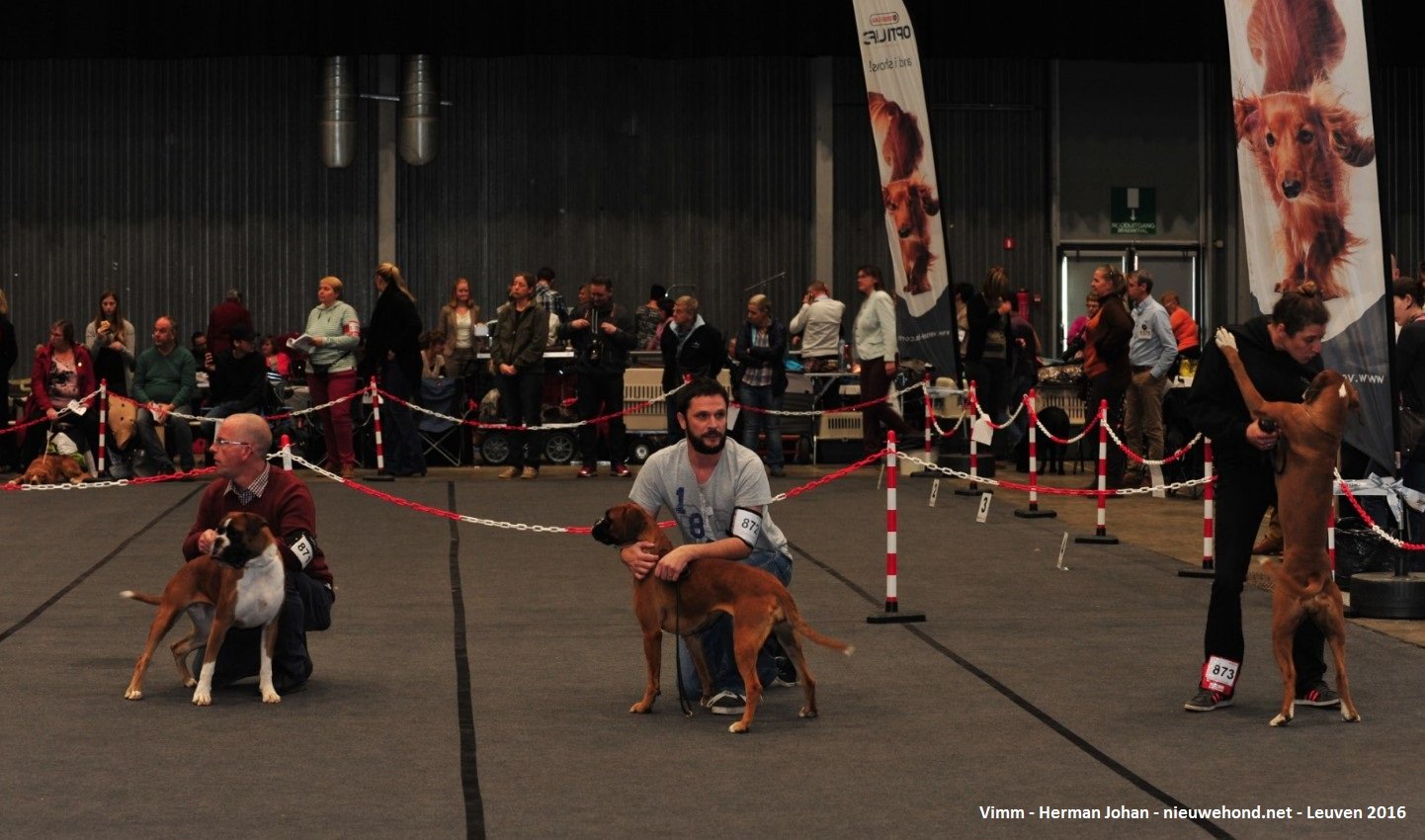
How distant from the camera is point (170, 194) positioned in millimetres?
26594

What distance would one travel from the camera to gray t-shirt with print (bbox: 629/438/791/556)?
296 inches

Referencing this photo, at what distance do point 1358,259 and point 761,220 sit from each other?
57.6 feet

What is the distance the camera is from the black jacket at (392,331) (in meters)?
17.8

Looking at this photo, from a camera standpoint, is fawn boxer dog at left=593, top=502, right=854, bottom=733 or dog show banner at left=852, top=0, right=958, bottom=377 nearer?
fawn boxer dog at left=593, top=502, right=854, bottom=733

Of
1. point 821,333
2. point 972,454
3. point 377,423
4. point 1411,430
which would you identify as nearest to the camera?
point 1411,430

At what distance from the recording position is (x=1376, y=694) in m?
7.78

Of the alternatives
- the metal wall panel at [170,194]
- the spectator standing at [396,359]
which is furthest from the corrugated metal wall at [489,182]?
the spectator standing at [396,359]

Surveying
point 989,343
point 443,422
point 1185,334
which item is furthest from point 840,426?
point 443,422

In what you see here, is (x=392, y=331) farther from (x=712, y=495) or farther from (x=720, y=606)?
(x=720, y=606)

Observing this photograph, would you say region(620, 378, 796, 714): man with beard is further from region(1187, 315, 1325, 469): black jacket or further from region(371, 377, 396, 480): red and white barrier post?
region(371, 377, 396, 480): red and white barrier post

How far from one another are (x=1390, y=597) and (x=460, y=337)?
1220 centimetres

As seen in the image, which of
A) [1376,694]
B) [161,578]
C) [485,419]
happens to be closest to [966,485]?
[485,419]

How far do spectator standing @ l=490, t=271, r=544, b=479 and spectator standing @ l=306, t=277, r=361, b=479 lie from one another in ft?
4.10

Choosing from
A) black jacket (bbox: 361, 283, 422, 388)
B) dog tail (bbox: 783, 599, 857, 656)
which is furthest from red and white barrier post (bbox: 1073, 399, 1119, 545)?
black jacket (bbox: 361, 283, 422, 388)
